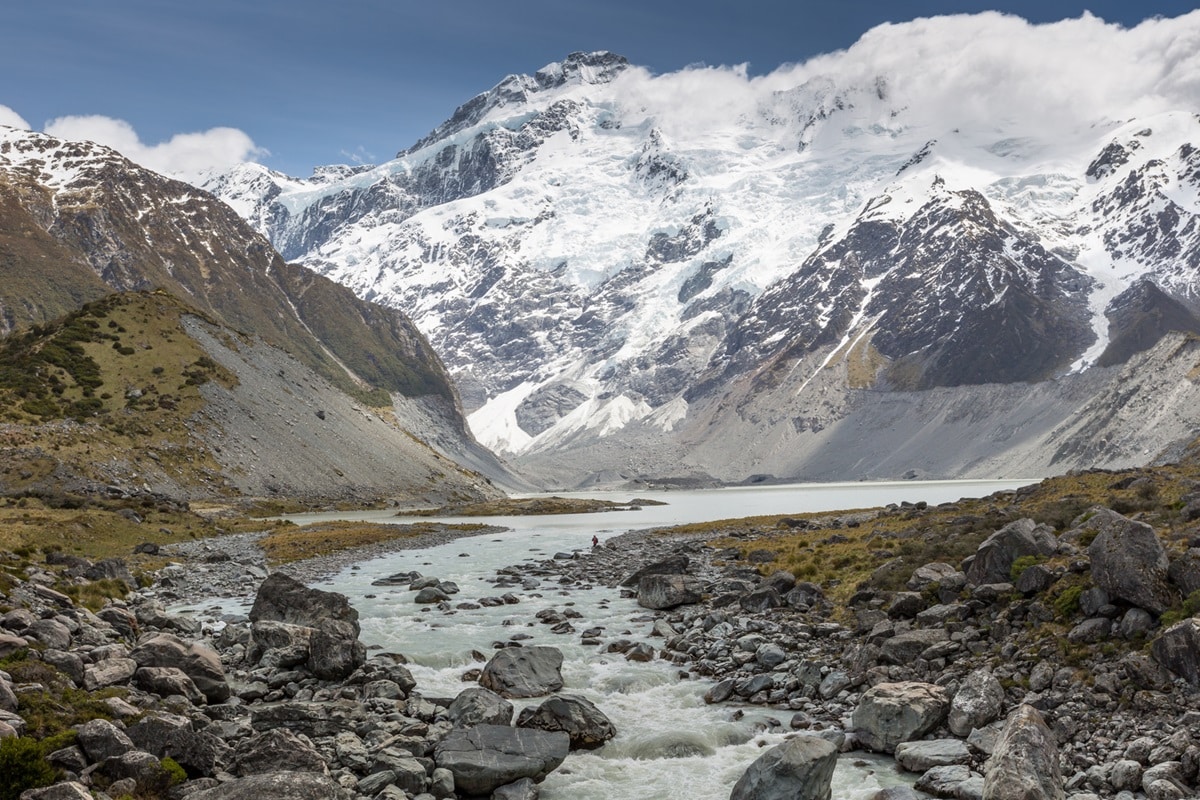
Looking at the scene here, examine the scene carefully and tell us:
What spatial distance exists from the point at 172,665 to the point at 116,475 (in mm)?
85132

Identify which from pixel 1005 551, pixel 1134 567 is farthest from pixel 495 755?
pixel 1005 551

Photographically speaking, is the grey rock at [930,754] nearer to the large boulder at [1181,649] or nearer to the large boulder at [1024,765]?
the large boulder at [1024,765]

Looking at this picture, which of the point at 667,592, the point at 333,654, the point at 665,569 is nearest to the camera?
the point at 333,654

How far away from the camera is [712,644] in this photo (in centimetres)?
3484

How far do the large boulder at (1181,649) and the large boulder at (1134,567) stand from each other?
2.04 meters

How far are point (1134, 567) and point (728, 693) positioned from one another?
41.3 ft

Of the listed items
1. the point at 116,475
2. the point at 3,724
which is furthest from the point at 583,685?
the point at 116,475

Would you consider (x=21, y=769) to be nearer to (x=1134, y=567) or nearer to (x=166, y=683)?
(x=166, y=683)

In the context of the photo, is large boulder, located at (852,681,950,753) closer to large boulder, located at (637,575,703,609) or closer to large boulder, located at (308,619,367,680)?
large boulder, located at (308,619,367,680)

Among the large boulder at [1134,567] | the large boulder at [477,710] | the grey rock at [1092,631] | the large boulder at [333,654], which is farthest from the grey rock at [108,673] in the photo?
the large boulder at [1134,567]

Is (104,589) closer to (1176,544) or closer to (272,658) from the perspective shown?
(272,658)

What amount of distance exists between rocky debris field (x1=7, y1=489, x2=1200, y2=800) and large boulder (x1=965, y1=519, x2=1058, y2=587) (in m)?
0.10

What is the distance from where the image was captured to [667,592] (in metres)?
45.1

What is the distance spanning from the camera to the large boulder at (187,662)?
25.4m
